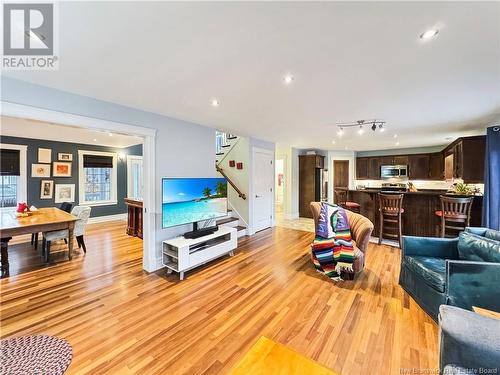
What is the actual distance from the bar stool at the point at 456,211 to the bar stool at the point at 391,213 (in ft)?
2.09

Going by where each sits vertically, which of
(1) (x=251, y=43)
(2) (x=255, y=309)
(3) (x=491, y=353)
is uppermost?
(1) (x=251, y=43)

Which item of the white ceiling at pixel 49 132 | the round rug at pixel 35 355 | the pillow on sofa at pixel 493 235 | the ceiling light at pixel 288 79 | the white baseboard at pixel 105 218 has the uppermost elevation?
the white ceiling at pixel 49 132

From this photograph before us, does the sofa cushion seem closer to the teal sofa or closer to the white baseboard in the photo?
the teal sofa

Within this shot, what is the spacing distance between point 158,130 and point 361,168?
24.2 ft

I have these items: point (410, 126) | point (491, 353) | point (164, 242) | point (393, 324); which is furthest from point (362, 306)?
point (410, 126)

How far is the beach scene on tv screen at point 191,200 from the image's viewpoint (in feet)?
10.0

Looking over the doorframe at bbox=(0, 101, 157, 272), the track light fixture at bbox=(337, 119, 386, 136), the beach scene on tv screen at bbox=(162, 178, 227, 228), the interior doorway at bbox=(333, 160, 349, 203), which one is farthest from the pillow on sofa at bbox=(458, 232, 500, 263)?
the interior doorway at bbox=(333, 160, 349, 203)

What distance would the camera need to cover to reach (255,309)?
7.63ft

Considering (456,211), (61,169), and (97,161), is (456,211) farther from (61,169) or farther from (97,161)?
(61,169)

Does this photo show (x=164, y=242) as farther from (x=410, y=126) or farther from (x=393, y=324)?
(x=410, y=126)

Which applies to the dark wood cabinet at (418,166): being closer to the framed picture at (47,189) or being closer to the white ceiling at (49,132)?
the white ceiling at (49,132)

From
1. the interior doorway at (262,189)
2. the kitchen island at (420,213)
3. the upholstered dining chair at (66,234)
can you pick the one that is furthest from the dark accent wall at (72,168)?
the kitchen island at (420,213)

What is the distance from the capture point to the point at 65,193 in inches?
230

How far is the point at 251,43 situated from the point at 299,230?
4.92m
